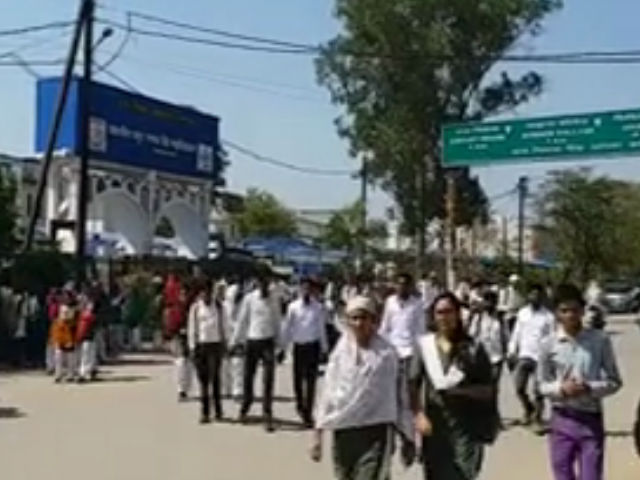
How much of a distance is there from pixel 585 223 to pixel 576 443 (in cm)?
7076

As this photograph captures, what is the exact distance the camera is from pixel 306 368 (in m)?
15.9

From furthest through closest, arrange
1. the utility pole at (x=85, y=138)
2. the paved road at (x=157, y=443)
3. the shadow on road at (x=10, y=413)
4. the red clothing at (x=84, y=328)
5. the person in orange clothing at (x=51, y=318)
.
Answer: the utility pole at (x=85, y=138), the person in orange clothing at (x=51, y=318), the red clothing at (x=84, y=328), the shadow on road at (x=10, y=413), the paved road at (x=157, y=443)

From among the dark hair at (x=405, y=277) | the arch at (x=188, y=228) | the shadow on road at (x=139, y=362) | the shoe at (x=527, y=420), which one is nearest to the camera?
the dark hair at (x=405, y=277)

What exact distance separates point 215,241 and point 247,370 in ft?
123

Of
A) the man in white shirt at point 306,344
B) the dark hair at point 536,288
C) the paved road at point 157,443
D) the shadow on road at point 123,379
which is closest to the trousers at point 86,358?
the shadow on road at point 123,379

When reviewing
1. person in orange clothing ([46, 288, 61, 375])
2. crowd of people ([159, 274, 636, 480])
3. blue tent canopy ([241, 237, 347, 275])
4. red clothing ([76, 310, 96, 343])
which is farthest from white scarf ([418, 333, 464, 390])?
blue tent canopy ([241, 237, 347, 275])

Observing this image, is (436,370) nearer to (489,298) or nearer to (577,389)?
(577,389)

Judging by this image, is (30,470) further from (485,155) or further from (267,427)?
(485,155)

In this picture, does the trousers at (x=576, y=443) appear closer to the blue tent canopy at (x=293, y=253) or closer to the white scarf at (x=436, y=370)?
the white scarf at (x=436, y=370)

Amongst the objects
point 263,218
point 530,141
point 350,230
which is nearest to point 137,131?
point 530,141

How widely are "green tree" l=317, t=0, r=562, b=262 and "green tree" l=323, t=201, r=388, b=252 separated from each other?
54.1ft

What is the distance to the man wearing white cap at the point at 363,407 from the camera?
8156mm

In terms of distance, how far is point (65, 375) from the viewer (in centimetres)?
2281

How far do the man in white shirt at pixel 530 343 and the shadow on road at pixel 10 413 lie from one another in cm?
564
